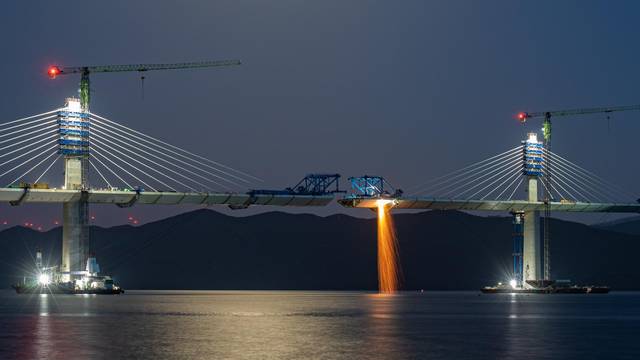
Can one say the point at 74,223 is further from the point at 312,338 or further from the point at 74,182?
the point at 312,338

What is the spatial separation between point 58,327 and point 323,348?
26269mm

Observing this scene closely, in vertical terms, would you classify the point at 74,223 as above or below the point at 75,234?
above

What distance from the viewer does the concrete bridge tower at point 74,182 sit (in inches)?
7106

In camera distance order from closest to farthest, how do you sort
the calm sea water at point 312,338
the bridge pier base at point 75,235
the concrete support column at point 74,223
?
the calm sea water at point 312,338 < the bridge pier base at point 75,235 < the concrete support column at point 74,223

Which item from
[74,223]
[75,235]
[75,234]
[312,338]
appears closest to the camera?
[312,338]

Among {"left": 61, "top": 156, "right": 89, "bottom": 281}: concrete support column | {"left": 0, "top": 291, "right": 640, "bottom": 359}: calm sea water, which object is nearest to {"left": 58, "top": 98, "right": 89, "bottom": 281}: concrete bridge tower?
{"left": 61, "top": 156, "right": 89, "bottom": 281}: concrete support column

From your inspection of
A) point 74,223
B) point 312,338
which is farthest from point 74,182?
point 312,338

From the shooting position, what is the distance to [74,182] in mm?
182625

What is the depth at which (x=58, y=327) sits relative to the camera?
76.1 meters

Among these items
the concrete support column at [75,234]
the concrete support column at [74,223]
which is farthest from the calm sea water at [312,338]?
the concrete support column at [74,223]

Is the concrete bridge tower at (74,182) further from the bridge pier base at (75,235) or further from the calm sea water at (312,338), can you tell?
the calm sea water at (312,338)

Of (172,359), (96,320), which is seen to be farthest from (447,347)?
(96,320)

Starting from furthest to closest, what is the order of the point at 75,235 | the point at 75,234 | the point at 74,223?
the point at 74,223 < the point at 75,234 < the point at 75,235

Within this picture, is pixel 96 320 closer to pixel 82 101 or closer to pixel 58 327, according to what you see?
pixel 58 327
